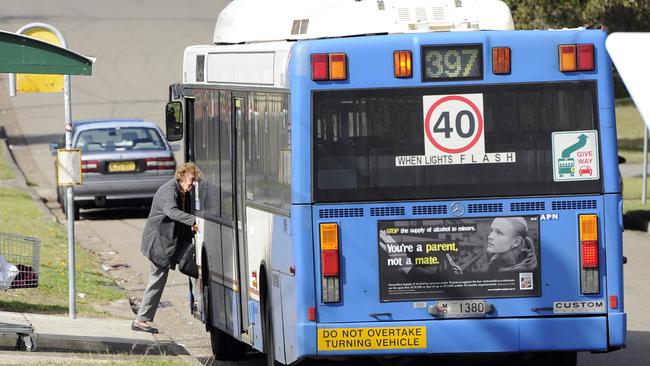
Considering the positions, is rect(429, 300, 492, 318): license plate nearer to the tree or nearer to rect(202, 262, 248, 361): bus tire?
rect(202, 262, 248, 361): bus tire

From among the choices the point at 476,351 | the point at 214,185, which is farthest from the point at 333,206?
the point at 214,185

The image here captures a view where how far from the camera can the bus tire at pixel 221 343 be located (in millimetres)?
12211

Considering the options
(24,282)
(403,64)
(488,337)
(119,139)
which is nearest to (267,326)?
(488,337)

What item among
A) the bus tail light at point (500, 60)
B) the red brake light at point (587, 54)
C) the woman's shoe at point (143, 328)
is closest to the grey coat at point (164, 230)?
the woman's shoe at point (143, 328)

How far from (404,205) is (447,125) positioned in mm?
617

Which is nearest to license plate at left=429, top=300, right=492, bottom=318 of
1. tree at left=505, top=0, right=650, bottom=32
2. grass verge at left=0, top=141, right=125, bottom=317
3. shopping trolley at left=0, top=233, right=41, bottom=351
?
shopping trolley at left=0, top=233, right=41, bottom=351

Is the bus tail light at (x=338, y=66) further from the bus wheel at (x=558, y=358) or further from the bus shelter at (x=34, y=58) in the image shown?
the bus shelter at (x=34, y=58)

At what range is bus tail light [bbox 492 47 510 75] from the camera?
9.22 metres

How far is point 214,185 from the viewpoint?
11836 mm

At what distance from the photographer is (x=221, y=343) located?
40.1ft

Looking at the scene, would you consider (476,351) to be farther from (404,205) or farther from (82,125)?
(82,125)

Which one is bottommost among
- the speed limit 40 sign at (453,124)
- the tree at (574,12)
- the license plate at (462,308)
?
the license plate at (462,308)

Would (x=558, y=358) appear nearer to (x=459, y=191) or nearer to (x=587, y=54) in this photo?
(x=459, y=191)

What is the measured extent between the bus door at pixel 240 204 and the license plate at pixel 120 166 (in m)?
13.1
